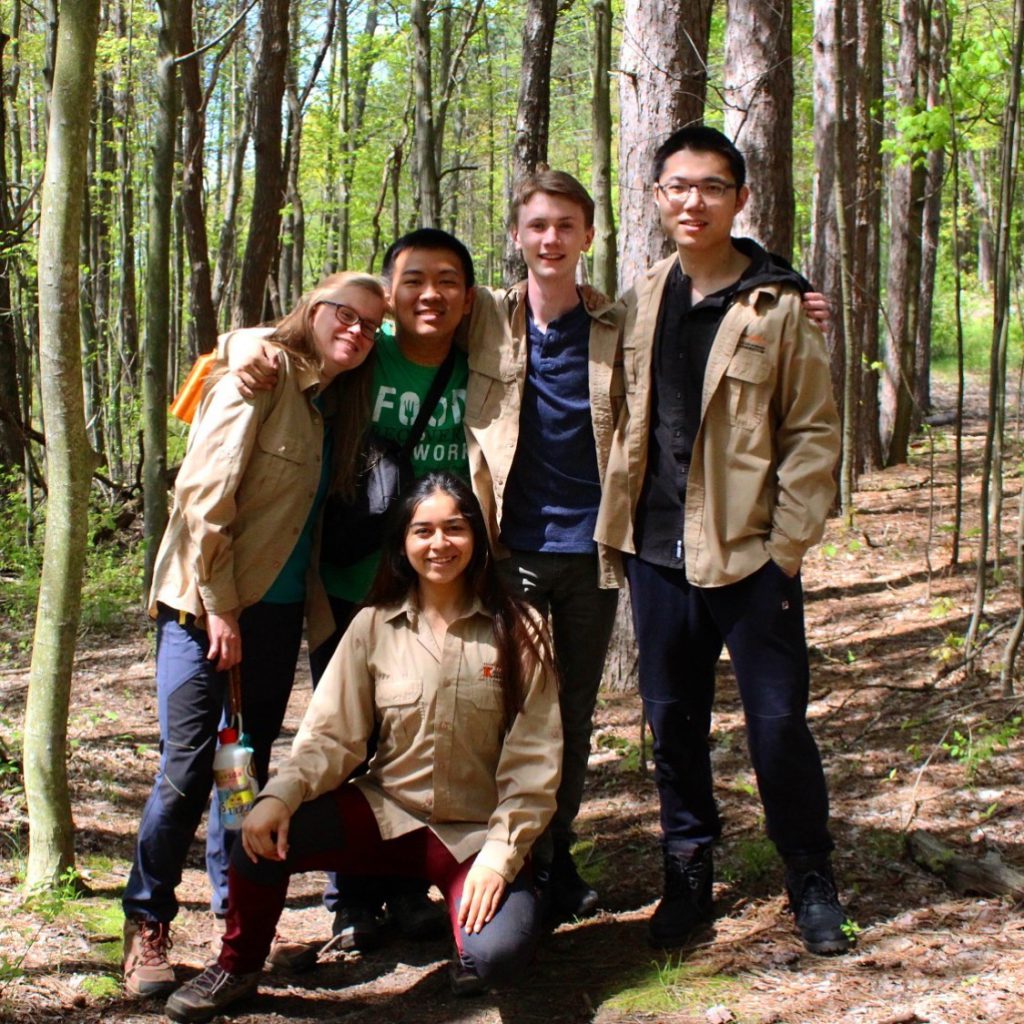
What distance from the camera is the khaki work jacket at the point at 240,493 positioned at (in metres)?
3.22

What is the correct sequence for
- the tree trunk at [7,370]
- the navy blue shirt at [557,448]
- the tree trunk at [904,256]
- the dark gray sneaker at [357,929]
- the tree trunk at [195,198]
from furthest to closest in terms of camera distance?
1. the tree trunk at [904,256]
2. the tree trunk at [195,198]
3. the tree trunk at [7,370]
4. the dark gray sneaker at [357,929]
5. the navy blue shirt at [557,448]

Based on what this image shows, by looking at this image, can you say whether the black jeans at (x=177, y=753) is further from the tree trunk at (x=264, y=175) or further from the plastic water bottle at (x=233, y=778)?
the tree trunk at (x=264, y=175)

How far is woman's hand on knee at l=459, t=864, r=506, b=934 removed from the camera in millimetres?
3041

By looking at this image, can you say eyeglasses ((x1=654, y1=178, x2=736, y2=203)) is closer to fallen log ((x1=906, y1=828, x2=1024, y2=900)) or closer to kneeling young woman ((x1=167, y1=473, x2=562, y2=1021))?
kneeling young woman ((x1=167, y1=473, x2=562, y2=1021))

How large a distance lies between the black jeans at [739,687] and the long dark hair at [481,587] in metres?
0.36

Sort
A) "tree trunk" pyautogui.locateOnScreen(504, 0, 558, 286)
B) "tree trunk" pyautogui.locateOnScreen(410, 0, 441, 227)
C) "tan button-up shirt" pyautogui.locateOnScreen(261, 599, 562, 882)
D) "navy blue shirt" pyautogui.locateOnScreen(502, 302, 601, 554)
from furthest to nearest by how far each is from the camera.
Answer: "tree trunk" pyautogui.locateOnScreen(410, 0, 441, 227), "tree trunk" pyautogui.locateOnScreen(504, 0, 558, 286), "navy blue shirt" pyautogui.locateOnScreen(502, 302, 601, 554), "tan button-up shirt" pyautogui.locateOnScreen(261, 599, 562, 882)

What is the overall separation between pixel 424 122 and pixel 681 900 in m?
9.78

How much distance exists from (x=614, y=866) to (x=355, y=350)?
7.56 ft

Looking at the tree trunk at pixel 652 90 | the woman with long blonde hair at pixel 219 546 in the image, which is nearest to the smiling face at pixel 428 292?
the woman with long blonde hair at pixel 219 546

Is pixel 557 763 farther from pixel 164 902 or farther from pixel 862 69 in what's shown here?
pixel 862 69

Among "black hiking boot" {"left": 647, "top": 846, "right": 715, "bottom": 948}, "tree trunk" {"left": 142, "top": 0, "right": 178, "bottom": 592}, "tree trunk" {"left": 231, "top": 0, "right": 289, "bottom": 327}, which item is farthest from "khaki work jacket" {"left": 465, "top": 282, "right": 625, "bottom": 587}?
"tree trunk" {"left": 231, "top": 0, "right": 289, "bottom": 327}

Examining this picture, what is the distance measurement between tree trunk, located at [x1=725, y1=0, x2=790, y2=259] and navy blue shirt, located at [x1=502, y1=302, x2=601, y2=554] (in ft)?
8.13

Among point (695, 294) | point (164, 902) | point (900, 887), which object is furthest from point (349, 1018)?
point (695, 294)

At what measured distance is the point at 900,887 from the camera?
12.2 feet
